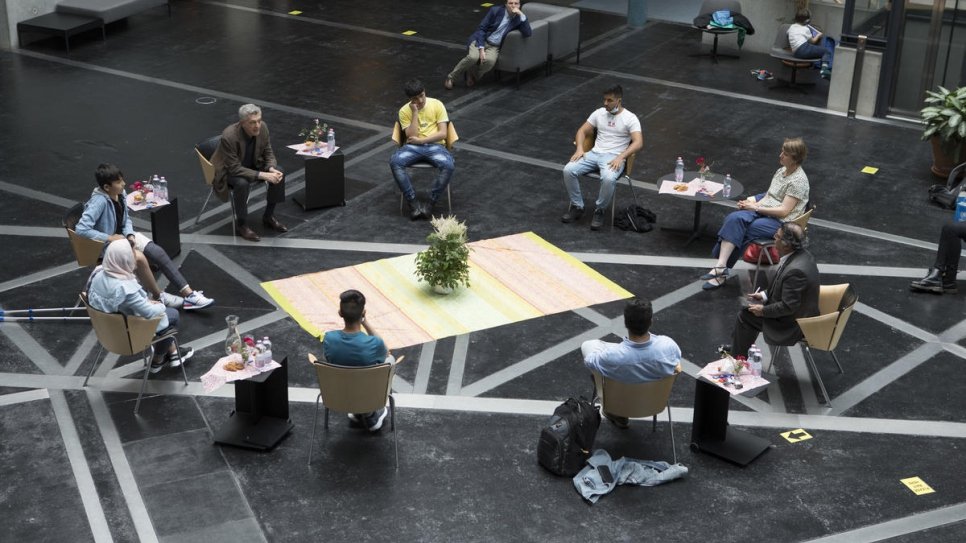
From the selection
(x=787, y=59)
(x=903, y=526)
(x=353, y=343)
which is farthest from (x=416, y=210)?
(x=787, y=59)

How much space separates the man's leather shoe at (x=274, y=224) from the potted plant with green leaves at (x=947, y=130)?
23.7ft

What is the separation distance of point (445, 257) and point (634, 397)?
289cm

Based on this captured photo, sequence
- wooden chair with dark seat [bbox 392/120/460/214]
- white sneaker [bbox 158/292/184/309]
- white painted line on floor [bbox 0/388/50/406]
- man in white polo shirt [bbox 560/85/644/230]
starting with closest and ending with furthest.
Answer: white painted line on floor [bbox 0/388/50/406] < white sneaker [bbox 158/292/184/309] < man in white polo shirt [bbox 560/85/644/230] < wooden chair with dark seat [bbox 392/120/460/214]

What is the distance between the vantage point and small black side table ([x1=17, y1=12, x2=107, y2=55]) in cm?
1720

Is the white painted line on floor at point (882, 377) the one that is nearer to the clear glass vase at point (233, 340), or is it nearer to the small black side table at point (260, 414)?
the small black side table at point (260, 414)

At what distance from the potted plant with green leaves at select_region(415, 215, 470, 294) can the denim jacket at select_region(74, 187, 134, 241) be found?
2.65 m

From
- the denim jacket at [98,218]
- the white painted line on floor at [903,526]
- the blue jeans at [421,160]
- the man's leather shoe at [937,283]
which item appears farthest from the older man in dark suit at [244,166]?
the white painted line on floor at [903,526]

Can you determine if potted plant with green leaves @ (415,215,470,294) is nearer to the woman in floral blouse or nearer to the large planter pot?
the woman in floral blouse

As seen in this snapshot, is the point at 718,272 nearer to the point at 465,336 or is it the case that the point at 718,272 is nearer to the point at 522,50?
the point at 465,336

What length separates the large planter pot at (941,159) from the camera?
1311 cm

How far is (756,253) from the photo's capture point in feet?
34.4

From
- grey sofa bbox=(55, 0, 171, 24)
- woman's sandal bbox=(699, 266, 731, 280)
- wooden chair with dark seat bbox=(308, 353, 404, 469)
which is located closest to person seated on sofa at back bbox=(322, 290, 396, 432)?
wooden chair with dark seat bbox=(308, 353, 404, 469)

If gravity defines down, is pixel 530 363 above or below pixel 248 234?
below

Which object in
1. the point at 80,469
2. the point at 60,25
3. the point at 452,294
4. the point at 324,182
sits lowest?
the point at 80,469
